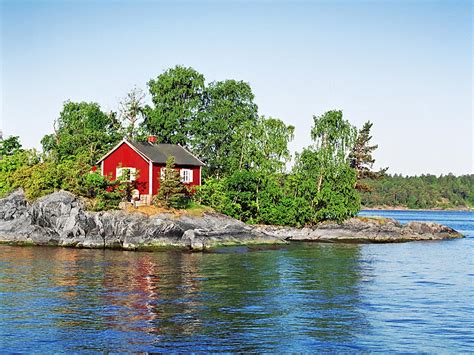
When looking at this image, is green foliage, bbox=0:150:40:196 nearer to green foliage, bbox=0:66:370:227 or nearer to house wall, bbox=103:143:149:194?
green foliage, bbox=0:66:370:227

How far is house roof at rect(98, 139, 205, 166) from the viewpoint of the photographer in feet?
193

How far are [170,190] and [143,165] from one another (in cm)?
469

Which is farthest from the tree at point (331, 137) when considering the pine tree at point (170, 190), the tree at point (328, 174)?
the pine tree at point (170, 190)

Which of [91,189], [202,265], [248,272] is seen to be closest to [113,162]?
[91,189]

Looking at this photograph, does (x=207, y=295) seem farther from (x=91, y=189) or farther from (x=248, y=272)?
(x=91, y=189)

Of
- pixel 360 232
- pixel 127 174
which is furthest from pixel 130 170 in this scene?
pixel 360 232

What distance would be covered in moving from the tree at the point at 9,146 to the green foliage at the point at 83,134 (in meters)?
4.02

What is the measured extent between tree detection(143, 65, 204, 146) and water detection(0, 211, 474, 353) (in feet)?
98.1

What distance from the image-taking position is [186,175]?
61.9m

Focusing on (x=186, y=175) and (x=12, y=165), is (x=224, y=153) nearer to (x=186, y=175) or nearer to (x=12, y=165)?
(x=186, y=175)

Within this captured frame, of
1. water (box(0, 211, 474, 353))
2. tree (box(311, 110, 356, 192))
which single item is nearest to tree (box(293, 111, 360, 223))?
tree (box(311, 110, 356, 192))

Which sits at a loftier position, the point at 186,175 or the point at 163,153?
the point at 163,153

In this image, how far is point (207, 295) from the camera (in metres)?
29.2

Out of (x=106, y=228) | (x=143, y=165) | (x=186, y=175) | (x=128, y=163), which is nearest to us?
(x=106, y=228)
